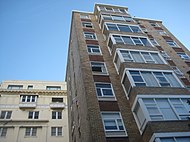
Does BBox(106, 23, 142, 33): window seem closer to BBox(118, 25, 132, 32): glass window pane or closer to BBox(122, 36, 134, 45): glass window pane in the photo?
BBox(118, 25, 132, 32): glass window pane

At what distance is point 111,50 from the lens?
24.8 meters

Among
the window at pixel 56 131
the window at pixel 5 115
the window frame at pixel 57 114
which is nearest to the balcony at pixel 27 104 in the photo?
the window at pixel 5 115

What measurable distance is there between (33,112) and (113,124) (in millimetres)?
21113

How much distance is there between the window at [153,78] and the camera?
61.3 ft

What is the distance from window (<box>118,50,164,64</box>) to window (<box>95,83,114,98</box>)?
3.01 metres

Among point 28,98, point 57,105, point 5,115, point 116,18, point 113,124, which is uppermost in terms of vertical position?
point 116,18

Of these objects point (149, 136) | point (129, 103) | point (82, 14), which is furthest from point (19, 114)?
point (149, 136)

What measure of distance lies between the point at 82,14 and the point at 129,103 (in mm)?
20914

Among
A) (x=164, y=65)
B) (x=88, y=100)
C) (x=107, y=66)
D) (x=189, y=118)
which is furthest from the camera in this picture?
(x=107, y=66)

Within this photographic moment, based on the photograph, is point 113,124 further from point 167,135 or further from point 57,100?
point 57,100

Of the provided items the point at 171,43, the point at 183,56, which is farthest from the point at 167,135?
the point at 171,43

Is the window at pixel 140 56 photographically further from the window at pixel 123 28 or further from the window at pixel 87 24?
the window at pixel 87 24

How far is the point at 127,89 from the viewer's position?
63.2ft

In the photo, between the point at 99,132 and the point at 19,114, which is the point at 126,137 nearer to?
the point at 99,132
